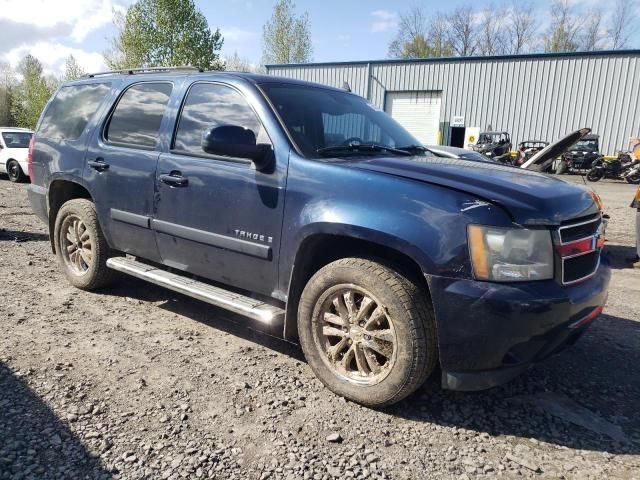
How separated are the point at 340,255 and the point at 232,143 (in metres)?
0.93

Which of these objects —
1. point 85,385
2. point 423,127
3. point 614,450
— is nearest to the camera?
point 614,450

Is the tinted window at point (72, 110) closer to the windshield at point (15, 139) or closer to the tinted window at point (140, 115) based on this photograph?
the tinted window at point (140, 115)

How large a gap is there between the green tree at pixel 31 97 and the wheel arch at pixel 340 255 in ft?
151

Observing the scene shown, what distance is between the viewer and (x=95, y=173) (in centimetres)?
414

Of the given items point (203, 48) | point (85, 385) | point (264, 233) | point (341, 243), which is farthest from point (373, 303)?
point (203, 48)

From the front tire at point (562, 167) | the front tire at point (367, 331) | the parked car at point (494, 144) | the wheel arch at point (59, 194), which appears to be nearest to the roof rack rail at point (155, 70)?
the wheel arch at point (59, 194)

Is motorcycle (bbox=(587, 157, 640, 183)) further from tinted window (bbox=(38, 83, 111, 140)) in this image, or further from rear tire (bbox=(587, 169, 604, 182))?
tinted window (bbox=(38, 83, 111, 140))

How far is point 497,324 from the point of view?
91.9 inches

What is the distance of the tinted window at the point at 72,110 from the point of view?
4.43m

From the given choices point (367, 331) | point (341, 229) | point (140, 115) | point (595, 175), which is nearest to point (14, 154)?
point (140, 115)

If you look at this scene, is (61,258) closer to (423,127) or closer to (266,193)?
(266,193)

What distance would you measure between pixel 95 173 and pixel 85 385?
1.95 m

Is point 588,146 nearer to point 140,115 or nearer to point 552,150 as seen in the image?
point 552,150

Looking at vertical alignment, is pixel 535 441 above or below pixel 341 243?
below
